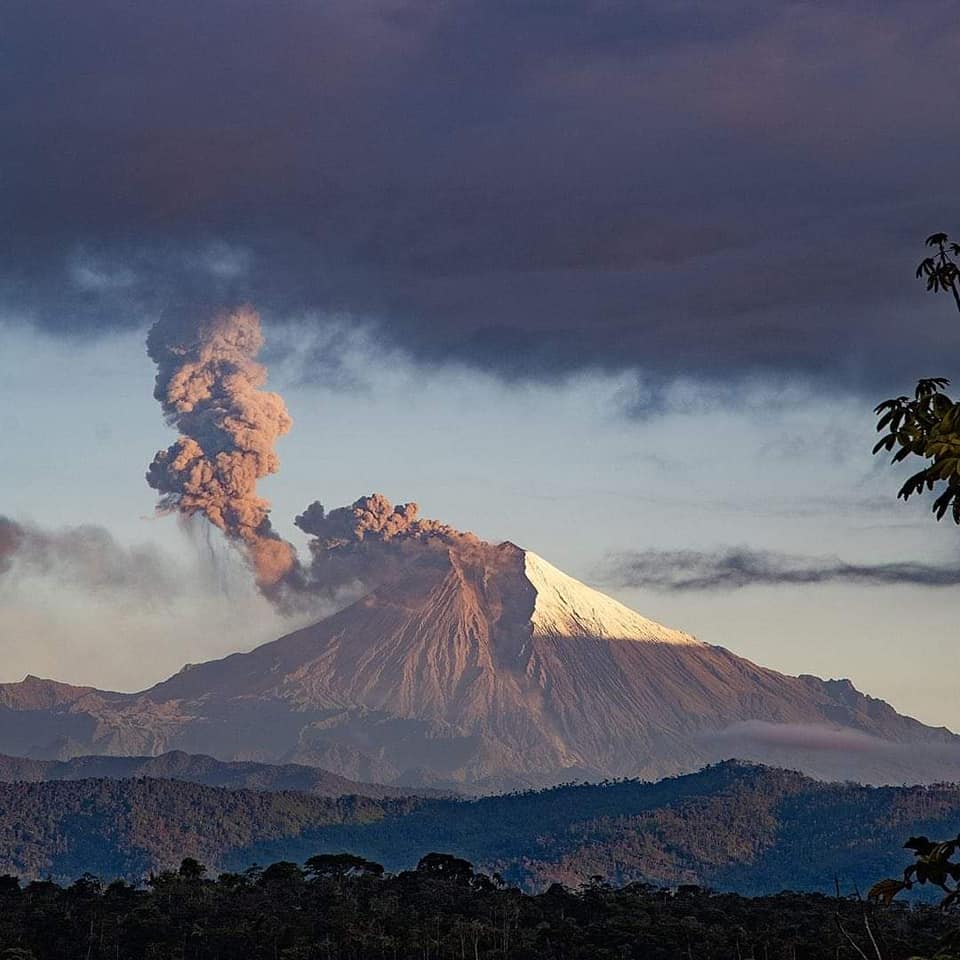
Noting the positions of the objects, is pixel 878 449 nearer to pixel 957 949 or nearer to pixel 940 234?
pixel 940 234

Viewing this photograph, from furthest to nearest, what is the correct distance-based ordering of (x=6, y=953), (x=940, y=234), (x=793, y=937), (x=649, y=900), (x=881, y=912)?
(x=649, y=900) → (x=881, y=912) → (x=793, y=937) → (x=6, y=953) → (x=940, y=234)

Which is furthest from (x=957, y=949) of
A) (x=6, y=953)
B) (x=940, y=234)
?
(x=6, y=953)

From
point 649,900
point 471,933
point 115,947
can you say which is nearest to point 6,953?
point 115,947

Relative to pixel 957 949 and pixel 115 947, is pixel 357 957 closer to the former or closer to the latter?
pixel 115 947

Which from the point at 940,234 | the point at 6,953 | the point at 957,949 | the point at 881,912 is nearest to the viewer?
the point at 957,949

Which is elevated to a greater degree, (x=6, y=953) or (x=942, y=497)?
(x=942, y=497)

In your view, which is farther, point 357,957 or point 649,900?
point 649,900

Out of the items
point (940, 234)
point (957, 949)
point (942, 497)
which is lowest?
point (957, 949)
